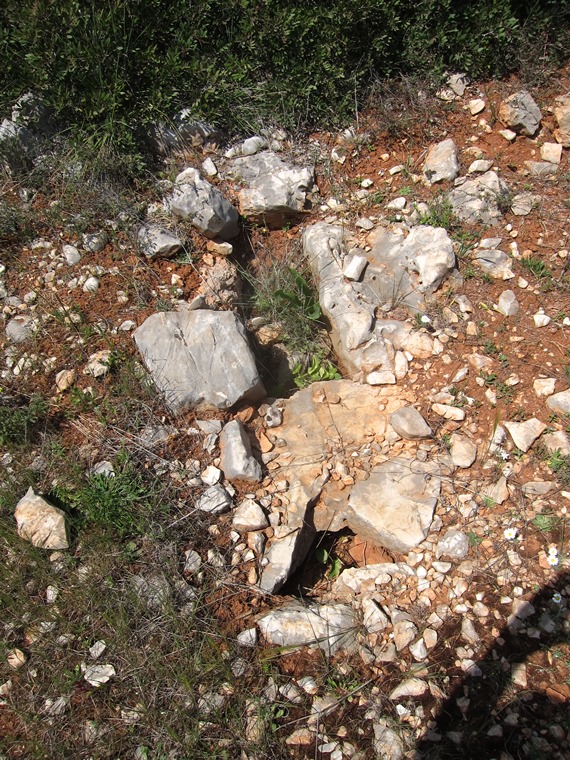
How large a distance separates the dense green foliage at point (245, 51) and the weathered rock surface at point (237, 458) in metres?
2.25

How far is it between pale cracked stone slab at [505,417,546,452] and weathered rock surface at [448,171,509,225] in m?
1.44

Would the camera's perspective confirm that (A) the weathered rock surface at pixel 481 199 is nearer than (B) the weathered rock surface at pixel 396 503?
No

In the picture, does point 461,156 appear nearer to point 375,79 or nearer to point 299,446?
point 375,79

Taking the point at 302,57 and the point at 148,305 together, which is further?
the point at 302,57

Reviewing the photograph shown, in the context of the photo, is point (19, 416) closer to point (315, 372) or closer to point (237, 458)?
point (237, 458)

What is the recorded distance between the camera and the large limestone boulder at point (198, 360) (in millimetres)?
3205

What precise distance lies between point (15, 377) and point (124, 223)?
1.23m

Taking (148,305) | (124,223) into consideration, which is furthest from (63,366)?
(124,223)

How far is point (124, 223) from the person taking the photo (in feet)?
12.2

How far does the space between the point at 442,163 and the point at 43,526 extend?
3390 mm

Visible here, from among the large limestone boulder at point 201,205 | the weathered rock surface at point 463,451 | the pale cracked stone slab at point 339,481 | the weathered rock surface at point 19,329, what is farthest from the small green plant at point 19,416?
the weathered rock surface at point 463,451

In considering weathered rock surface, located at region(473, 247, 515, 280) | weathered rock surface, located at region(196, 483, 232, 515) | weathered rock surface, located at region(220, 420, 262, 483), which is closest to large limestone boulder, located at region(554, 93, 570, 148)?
weathered rock surface, located at region(473, 247, 515, 280)

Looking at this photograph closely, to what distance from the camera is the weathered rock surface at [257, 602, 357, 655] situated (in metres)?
2.54

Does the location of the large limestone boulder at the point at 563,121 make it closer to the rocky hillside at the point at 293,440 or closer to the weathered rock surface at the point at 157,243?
the rocky hillside at the point at 293,440
